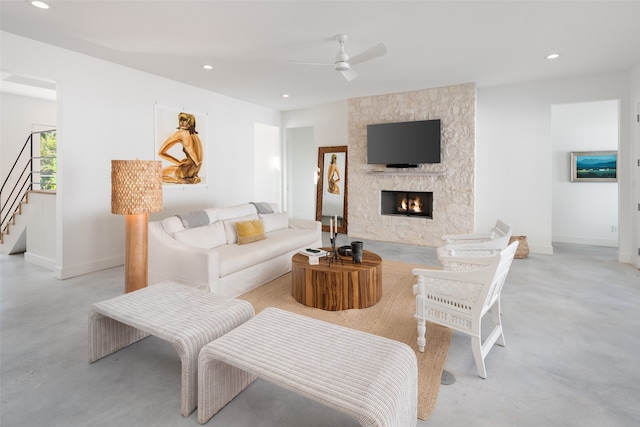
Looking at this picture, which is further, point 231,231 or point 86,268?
point 86,268

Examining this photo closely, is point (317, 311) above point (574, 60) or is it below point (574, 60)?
below

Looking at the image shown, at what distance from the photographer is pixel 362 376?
1.47m

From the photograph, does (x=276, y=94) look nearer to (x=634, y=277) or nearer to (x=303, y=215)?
(x=303, y=215)

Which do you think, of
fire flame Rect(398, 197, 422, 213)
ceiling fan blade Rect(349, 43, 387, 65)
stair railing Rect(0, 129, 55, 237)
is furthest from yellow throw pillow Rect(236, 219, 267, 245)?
stair railing Rect(0, 129, 55, 237)

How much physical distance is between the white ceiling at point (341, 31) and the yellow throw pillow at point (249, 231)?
215 cm

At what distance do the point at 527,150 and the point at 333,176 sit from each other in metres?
3.72

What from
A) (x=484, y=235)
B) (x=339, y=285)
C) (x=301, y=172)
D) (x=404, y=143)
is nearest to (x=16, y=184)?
(x=301, y=172)

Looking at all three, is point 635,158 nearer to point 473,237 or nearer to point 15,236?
point 473,237

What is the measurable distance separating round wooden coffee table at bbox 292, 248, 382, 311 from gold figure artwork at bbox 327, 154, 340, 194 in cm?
429

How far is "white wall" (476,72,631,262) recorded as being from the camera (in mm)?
5016

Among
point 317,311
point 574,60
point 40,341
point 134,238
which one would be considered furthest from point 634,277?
point 40,341

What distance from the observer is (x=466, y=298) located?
7.41 ft

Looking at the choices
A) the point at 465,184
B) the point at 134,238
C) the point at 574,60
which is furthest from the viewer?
the point at 465,184

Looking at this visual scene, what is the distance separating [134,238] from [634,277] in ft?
19.1
